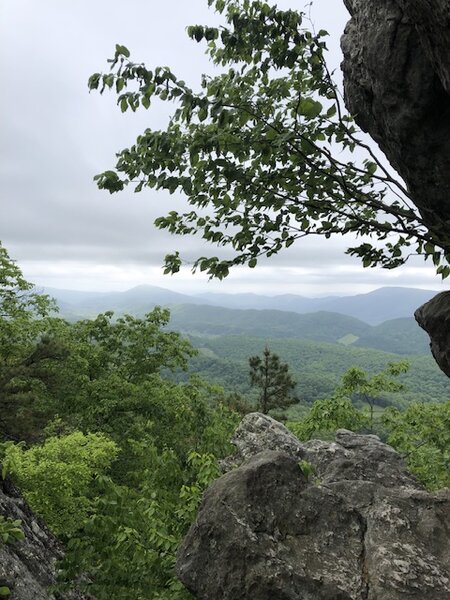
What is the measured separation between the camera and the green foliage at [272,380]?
58.0 meters

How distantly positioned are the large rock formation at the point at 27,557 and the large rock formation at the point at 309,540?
123 inches

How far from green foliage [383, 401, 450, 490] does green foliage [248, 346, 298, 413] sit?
115 feet

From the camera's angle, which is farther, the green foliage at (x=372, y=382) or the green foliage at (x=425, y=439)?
the green foliage at (x=372, y=382)

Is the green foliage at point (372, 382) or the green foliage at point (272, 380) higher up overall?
the green foliage at point (372, 382)

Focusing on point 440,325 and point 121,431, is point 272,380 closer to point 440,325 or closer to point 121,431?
point 121,431

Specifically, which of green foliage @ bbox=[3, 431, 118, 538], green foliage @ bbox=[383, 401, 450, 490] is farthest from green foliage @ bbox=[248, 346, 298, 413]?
green foliage @ bbox=[3, 431, 118, 538]

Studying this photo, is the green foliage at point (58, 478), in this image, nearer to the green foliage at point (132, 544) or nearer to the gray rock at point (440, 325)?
the green foliage at point (132, 544)

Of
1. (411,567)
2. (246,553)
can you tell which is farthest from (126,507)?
(411,567)

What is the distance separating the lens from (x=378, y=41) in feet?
21.4

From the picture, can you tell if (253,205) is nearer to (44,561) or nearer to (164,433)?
(44,561)

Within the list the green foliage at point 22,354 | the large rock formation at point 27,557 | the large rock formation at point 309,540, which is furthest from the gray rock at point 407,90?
the green foliage at point 22,354

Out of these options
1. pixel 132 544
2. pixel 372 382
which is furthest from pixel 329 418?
pixel 132 544

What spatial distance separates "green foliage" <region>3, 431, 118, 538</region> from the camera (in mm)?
14055

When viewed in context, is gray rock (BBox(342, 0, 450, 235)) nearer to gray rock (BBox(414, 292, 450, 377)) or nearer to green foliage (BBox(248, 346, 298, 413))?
gray rock (BBox(414, 292, 450, 377))
